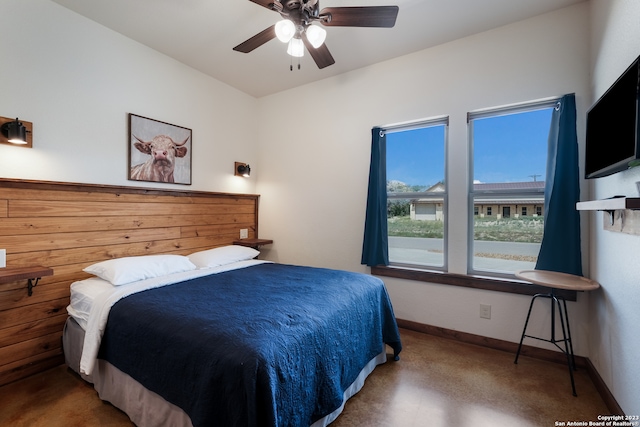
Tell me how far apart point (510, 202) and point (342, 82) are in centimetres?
228

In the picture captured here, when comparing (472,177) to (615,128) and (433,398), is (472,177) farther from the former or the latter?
(433,398)

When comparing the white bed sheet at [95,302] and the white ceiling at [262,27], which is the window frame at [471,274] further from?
the white bed sheet at [95,302]

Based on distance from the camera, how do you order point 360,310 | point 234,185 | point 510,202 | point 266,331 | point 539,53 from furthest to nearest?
1. point 234,185
2. point 510,202
3. point 539,53
4. point 360,310
5. point 266,331

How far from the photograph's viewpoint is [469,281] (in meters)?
2.65

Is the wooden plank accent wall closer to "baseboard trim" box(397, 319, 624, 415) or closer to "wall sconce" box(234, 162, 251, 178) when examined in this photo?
"wall sconce" box(234, 162, 251, 178)

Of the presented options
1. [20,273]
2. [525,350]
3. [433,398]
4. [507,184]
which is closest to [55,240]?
[20,273]

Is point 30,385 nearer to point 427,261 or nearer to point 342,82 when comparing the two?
point 427,261

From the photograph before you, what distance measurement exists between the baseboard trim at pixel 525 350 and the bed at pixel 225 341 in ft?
2.53

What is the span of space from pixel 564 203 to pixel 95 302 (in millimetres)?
3584

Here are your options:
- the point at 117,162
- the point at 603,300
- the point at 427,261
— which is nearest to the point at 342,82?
the point at 427,261

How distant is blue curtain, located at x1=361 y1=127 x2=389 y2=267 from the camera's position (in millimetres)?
3070

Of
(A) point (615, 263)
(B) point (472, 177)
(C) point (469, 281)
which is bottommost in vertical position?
(C) point (469, 281)

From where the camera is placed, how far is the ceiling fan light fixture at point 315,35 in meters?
1.84

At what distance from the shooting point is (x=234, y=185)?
381 cm
